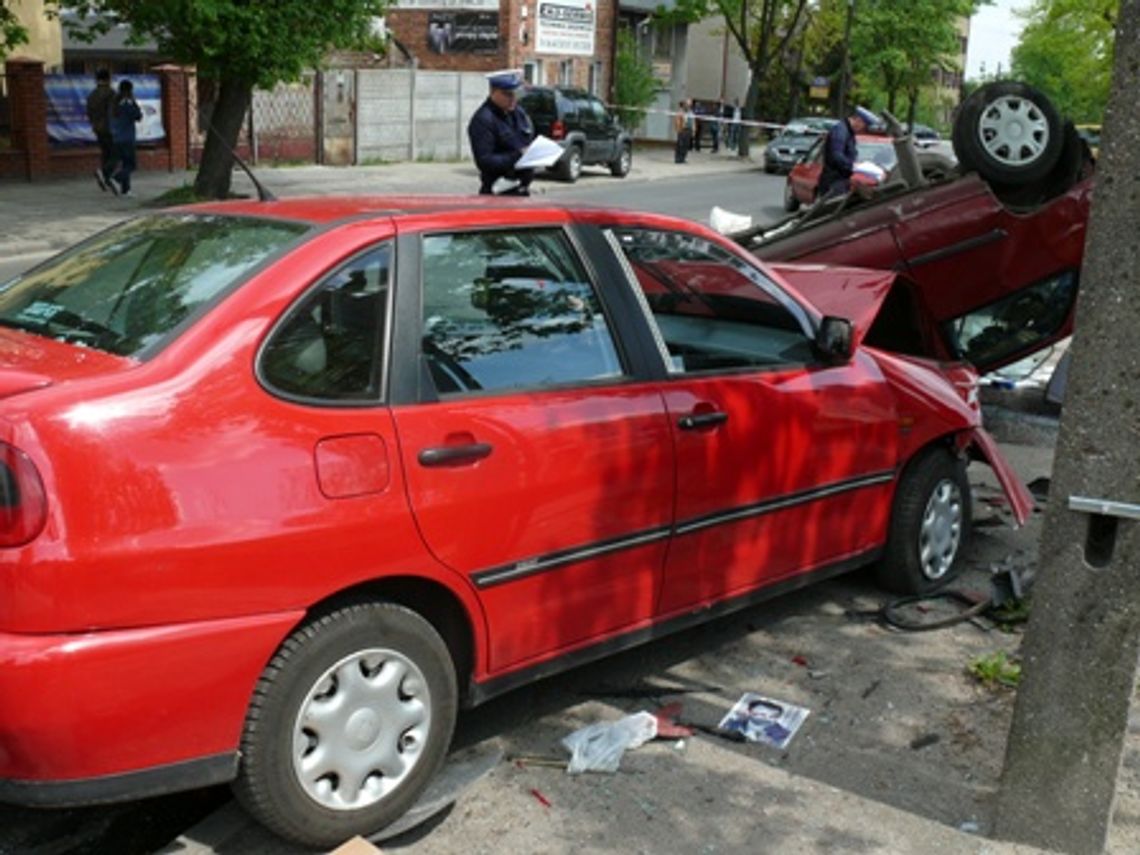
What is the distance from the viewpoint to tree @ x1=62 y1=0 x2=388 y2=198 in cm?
1792

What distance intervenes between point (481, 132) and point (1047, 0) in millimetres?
38463

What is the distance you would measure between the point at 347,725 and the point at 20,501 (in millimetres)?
987

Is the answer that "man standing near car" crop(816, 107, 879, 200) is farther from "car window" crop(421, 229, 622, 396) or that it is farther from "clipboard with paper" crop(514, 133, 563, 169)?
"car window" crop(421, 229, 622, 396)

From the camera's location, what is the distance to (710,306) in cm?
490

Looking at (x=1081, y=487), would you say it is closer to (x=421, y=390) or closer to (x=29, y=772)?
(x=421, y=390)

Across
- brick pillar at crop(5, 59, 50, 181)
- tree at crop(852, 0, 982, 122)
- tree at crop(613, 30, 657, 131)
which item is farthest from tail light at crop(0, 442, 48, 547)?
tree at crop(852, 0, 982, 122)

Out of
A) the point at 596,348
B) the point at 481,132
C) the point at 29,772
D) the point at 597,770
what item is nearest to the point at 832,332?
the point at 596,348

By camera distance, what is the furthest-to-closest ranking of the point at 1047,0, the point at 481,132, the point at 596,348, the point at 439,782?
the point at 1047,0 → the point at 481,132 → the point at 596,348 → the point at 439,782

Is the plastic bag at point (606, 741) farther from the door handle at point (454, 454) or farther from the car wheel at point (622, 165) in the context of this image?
the car wheel at point (622, 165)

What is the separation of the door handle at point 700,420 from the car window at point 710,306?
169 millimetres

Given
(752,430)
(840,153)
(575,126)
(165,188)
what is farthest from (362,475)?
(575,126)

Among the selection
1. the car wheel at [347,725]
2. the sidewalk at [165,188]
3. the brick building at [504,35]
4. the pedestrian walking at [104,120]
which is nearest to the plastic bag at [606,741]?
the car wheel at [347,725]

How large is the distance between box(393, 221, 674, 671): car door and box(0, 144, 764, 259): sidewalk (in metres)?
9.14

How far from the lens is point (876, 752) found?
14.1 ft
